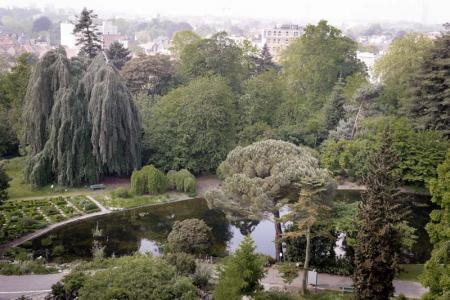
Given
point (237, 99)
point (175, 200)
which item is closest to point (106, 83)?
point (175, 200)

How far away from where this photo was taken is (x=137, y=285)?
16594 mm

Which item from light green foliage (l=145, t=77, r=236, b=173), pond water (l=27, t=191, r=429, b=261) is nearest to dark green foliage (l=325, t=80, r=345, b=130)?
light green foliage (l=145, t=77, r=236, b=173)

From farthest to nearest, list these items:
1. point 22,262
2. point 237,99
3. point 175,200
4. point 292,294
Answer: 1. point 237,99
2. point 175,200
3. point 22,262
4. point 292,294

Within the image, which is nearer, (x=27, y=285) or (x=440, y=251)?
(x=440, y=251)

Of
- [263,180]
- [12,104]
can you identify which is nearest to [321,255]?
[263,180]

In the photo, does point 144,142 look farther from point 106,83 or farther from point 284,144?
point 284,144

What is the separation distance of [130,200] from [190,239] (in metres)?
9.76

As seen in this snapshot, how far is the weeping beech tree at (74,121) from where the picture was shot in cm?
3428

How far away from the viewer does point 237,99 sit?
42.1m

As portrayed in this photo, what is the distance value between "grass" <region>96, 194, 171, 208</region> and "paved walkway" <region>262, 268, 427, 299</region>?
497 inches

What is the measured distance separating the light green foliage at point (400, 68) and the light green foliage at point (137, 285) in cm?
2588

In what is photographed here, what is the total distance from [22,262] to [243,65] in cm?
3148

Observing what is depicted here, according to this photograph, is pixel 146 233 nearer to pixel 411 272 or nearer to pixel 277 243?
pixel 277 243

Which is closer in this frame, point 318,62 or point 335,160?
point 335,160
